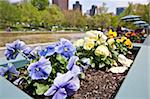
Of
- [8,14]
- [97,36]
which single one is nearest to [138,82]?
[97,36]

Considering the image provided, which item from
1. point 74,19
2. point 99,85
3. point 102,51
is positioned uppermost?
point 74,19

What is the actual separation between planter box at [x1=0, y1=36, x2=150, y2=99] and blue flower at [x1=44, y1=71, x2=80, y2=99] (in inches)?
3.1

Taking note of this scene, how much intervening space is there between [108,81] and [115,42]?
307 millimetres

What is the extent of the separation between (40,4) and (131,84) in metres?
0.48

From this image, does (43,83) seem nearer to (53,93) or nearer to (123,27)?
(53,93)

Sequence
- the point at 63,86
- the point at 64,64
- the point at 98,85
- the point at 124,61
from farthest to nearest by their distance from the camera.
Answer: the point at 124,61 → the point at 98,85 → the point at 64,64 → the point at 63,86

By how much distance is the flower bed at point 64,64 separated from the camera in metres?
0.75

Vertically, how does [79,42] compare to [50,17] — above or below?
below

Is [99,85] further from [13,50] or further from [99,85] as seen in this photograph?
[13,50]

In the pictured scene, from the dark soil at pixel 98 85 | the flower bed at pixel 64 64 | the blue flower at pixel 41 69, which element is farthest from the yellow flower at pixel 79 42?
the blue flower at pixel 41 69

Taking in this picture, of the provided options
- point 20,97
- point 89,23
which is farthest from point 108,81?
point 20,97

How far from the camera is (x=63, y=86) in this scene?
73cm

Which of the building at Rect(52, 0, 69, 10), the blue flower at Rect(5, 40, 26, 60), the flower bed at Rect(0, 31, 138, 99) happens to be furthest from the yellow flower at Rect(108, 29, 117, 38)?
the blue flower at Rect(5, 40, 26, 60)

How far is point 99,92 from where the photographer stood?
0.91 m
